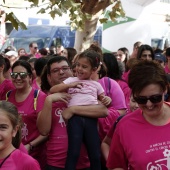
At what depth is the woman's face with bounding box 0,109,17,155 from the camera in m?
2.59

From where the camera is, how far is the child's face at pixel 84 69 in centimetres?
382

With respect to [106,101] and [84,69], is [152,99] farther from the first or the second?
[84,69]

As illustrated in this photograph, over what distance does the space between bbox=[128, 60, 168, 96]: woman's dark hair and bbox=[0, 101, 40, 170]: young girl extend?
817 mm

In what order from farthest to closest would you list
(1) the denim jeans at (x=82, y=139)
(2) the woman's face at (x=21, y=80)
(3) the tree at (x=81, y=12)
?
(3) the tree at (x=81, y=12)
(2) the woman's face at (x=21, y=80)
(1) the denim jeans at (x=82, y=139)

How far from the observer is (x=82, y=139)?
3738mm

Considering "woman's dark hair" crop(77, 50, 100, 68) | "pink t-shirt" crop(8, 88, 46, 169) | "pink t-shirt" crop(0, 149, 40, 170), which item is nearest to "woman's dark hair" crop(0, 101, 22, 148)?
Result: "pink t-shirt" crop(0, 149, 40, 170)

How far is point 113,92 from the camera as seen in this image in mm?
3908

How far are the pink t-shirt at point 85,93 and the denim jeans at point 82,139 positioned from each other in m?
0.15

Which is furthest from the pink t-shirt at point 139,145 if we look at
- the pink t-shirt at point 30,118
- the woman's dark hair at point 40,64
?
the woman's dark hair at point 40,64

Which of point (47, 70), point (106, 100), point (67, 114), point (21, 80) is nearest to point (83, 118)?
point (67, 114)

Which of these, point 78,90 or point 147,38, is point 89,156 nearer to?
point 78,90

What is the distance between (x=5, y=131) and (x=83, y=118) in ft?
3.90

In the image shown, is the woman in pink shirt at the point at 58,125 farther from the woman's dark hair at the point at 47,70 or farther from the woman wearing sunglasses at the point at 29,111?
the woman's dark hair at the point at 47,70

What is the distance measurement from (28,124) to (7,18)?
1155 mm
